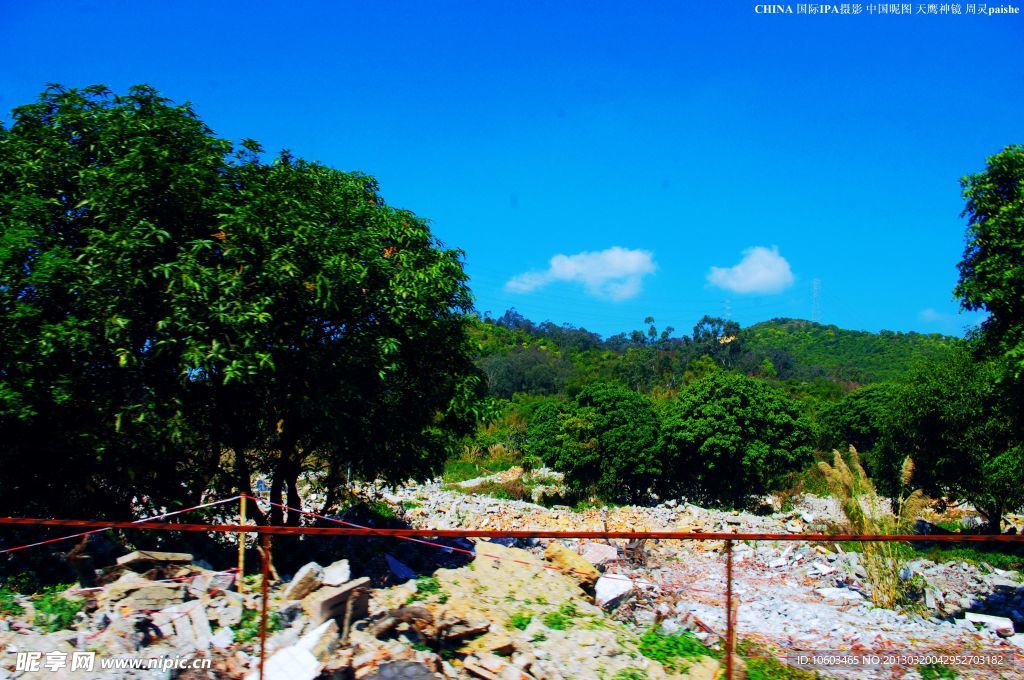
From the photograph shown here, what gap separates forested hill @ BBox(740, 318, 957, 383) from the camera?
83.5 m

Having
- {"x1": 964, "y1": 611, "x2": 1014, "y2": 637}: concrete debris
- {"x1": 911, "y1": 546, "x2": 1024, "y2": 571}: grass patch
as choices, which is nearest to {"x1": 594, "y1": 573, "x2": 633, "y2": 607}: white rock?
{"x1": 964, "y1": 611, "x2": 1014, "y2": 637}: concrete debris

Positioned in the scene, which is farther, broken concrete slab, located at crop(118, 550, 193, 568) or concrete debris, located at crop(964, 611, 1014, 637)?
concrete debris, located at crop(964, 611, 1014, 637)

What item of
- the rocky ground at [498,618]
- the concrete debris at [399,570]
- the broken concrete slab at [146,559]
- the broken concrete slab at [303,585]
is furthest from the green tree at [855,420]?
the broken concrete slab at [146,559]

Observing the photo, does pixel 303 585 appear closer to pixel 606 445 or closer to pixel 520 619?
pixel 520 619

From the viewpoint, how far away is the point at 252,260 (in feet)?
29.9

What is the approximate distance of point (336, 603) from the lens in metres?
6.68

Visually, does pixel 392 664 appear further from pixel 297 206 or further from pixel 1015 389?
pixel 1015 389

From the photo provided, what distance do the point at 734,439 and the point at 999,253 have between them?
18.5 metres

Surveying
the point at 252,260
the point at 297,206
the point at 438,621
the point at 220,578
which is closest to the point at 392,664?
the point at 438,621

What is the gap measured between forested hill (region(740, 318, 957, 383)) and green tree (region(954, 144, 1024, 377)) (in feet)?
229

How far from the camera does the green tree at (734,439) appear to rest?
28.7 meters

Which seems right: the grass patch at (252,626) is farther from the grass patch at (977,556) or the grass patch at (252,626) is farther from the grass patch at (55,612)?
the grass patch at (977,556)

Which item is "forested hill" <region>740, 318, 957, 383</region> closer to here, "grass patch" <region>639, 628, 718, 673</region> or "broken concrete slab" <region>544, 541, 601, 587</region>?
"broken concrete slab" <region>544, 541, 601, 587</region>

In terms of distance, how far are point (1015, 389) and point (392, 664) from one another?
34.2 ft
